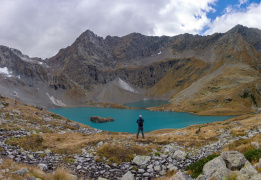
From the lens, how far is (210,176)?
772 centimetres

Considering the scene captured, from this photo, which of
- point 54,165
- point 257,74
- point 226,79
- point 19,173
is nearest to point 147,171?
point 54,165

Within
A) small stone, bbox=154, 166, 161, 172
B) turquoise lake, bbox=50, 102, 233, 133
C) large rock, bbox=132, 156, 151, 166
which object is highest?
large rock, bbox=132, 156, 151, 166

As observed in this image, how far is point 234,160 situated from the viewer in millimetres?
8750

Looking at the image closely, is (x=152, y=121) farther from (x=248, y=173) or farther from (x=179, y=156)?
(x=248, y=173)

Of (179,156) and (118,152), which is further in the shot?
(118,152)

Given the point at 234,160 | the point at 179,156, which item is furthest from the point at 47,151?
the point at 234,160

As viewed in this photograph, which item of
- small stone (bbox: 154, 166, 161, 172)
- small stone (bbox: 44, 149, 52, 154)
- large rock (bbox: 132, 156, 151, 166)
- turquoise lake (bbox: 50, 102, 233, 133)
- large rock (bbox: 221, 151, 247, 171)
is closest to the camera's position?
large rock (bbox: 221, 151, 247, 171)

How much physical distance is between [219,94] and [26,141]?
157 metres

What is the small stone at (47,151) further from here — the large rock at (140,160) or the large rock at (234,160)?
the large rock at (234,160)

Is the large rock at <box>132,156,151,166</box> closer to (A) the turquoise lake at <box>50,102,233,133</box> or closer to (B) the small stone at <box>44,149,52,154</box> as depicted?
(B) the small stone at <box>44,149,52,154</box>

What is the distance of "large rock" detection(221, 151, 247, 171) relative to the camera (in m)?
8.55

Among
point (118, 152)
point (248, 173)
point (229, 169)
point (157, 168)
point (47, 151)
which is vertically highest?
point (248, 173)

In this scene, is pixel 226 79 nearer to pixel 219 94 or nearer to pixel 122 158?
pixel 219 94

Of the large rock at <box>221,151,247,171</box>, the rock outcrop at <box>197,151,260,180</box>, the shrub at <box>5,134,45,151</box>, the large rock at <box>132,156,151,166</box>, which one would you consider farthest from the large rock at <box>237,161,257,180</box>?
the shrub at <box>5,134,45,151</box>
